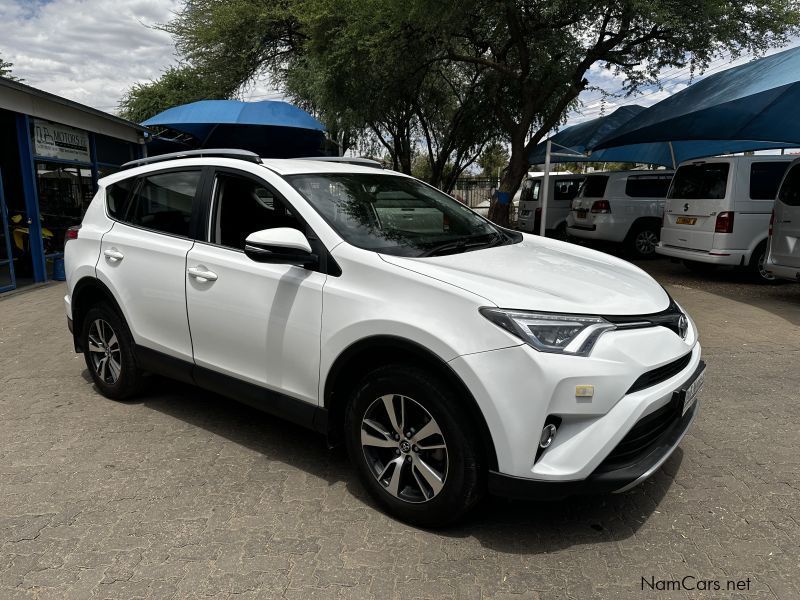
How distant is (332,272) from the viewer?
2.92 metres

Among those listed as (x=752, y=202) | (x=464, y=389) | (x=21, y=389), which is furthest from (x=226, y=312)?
(x=752, y=202)

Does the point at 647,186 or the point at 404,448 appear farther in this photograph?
the point at 647,186

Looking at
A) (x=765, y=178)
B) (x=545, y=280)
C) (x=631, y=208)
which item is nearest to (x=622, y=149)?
(x=631, y=208)

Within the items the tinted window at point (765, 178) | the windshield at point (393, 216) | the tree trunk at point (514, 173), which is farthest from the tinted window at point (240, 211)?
the tree trunk at point (514, 173)

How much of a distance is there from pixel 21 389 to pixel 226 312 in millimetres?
2634

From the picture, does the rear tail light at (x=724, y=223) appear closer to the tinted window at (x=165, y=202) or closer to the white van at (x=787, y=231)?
the white van at (x=787, y=231)

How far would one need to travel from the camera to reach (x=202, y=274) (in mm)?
3436

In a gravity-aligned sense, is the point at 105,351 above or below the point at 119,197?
below

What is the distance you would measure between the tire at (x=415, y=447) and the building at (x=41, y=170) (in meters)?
8.19

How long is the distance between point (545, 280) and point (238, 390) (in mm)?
1841

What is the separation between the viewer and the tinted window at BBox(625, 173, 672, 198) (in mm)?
12227

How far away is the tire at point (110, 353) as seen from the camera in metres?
4.12

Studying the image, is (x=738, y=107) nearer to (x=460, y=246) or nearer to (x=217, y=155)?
(x=460, y=246)

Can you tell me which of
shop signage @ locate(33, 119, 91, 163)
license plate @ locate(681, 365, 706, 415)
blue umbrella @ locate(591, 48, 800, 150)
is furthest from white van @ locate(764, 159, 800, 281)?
shop signage @ locate(33, 119, 91, 163)
